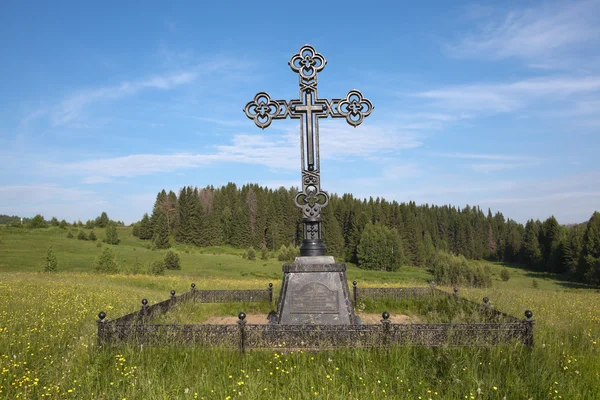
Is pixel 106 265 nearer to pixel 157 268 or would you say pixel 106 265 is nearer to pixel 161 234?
pixel 157 268

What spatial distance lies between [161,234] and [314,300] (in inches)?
2530

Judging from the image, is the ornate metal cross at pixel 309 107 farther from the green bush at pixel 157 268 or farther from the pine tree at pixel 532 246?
the pine tree at pixel 532 246

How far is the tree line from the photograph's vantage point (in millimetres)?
66312

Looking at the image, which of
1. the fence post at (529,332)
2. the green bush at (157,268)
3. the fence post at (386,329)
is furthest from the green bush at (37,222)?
the fence post at (529,332)

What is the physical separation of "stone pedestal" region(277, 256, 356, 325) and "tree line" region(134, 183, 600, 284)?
5782 cm

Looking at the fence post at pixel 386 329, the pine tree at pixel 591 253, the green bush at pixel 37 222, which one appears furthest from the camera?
the green bush at pixel 37 222

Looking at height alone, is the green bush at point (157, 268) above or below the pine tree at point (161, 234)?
below

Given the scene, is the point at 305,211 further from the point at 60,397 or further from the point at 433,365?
the point at 60,397

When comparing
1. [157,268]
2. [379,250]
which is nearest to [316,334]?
[157,268]

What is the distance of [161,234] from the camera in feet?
218

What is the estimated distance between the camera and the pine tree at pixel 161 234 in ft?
202

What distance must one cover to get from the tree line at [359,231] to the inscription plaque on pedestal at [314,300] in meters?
57.9

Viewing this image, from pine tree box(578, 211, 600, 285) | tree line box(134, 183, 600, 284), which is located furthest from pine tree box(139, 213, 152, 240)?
pine tree box(578, 211, 600, 285)

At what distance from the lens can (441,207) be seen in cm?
11306
